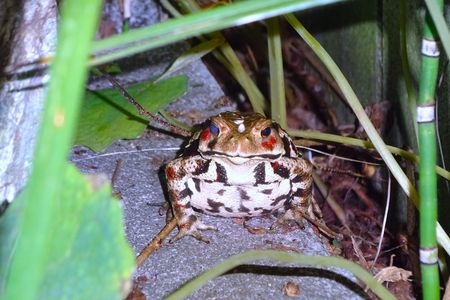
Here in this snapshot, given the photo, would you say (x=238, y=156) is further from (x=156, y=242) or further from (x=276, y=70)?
(x=276, y=70)

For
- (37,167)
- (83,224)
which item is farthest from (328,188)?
(37,167)

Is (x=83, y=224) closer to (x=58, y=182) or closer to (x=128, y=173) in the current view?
(x=58, y=182)

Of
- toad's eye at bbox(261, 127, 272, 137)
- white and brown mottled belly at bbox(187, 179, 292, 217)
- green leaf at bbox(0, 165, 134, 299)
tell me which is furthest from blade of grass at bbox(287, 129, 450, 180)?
green leaf at bbox(0, 165, 134, 299)

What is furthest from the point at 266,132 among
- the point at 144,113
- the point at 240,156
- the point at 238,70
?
the point at 238,70

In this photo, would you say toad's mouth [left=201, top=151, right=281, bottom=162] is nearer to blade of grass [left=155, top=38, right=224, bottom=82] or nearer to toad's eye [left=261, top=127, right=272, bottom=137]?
toad's eye [left=261, top=127, right=272, bottom=137]

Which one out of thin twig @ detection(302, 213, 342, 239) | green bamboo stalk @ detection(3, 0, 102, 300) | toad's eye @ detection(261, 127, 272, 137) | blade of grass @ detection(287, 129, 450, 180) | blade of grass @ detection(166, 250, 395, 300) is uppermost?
green bamboo stalk @ detection(3, 0, 102, 300)

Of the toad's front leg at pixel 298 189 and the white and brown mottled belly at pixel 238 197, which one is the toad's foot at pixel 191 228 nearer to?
the white and brown mottled belly at pixel 238 197

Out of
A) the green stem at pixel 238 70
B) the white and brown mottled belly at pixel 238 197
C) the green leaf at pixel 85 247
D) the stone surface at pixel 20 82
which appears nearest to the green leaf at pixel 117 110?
the green stem at pixel 238 70
